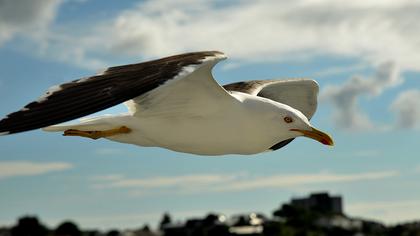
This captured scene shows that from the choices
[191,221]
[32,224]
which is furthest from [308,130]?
[191,221]

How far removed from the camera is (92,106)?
13297mm

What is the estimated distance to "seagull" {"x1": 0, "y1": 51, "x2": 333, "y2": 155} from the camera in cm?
1359

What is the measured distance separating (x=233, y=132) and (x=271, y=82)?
5031 millimetres

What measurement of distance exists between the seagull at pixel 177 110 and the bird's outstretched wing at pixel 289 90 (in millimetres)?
3945

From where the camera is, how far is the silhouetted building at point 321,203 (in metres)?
189

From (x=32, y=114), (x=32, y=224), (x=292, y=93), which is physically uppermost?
(x=32, y=224)

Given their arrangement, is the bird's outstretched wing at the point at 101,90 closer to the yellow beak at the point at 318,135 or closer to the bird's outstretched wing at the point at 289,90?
the yellow beak at the point at 318,135

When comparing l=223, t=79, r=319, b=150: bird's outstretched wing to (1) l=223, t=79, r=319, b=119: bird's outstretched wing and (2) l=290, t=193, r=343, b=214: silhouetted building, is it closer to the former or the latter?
(1) l=223, t=79, r=319, b=119: bird's outstretched wing

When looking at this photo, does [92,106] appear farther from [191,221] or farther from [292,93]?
Result: [191,221]

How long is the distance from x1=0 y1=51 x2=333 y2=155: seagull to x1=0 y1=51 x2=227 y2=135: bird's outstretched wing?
12 millimetres

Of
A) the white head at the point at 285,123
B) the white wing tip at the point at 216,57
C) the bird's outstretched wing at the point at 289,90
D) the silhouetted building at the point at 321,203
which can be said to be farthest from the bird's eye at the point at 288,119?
the silhouetted building at the point at 321,203

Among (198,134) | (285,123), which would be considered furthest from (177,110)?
(285,123)

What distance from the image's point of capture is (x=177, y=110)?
1529 centimetres

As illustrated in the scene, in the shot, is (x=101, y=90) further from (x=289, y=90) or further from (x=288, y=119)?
(x=289, y=90)
